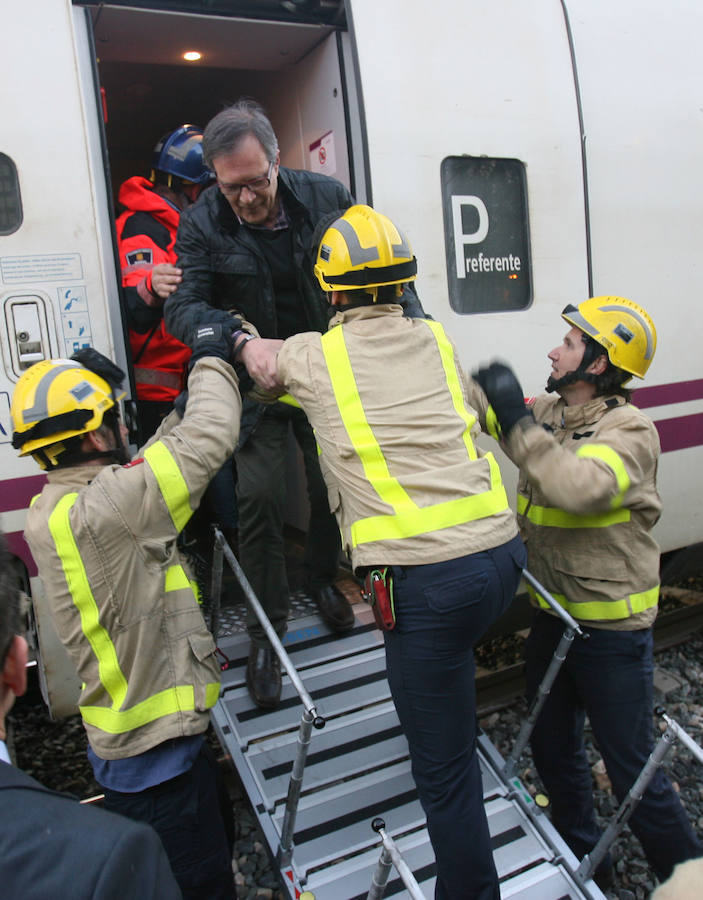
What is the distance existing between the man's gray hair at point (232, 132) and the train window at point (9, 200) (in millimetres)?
676

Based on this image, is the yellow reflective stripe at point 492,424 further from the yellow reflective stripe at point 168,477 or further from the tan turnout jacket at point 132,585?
the yellow reflective stripe at point 168,477

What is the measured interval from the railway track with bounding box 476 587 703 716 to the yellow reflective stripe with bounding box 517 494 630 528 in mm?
1339

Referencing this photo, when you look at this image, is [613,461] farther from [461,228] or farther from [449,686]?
[461,228]

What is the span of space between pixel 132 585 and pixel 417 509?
2.55 ft

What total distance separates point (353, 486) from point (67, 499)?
0.76 meters

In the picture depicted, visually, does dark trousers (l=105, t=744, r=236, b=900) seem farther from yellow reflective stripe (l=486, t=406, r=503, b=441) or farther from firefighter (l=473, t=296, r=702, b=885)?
yellow reflective stripe (l=486, t=406, r=503, b=441)

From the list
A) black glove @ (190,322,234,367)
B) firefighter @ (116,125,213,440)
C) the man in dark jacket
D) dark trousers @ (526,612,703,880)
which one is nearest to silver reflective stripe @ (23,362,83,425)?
black glove @ (190,322,234,367)

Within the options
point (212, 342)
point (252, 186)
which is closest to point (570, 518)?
point (212, 342)

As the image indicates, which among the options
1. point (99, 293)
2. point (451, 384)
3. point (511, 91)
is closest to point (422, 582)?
point (451, 384)

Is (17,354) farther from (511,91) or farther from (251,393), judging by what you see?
(511,91)

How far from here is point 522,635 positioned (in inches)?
192

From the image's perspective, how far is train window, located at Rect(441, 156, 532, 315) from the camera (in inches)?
129

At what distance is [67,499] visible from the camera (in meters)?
1.91

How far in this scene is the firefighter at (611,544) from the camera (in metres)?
2.32
